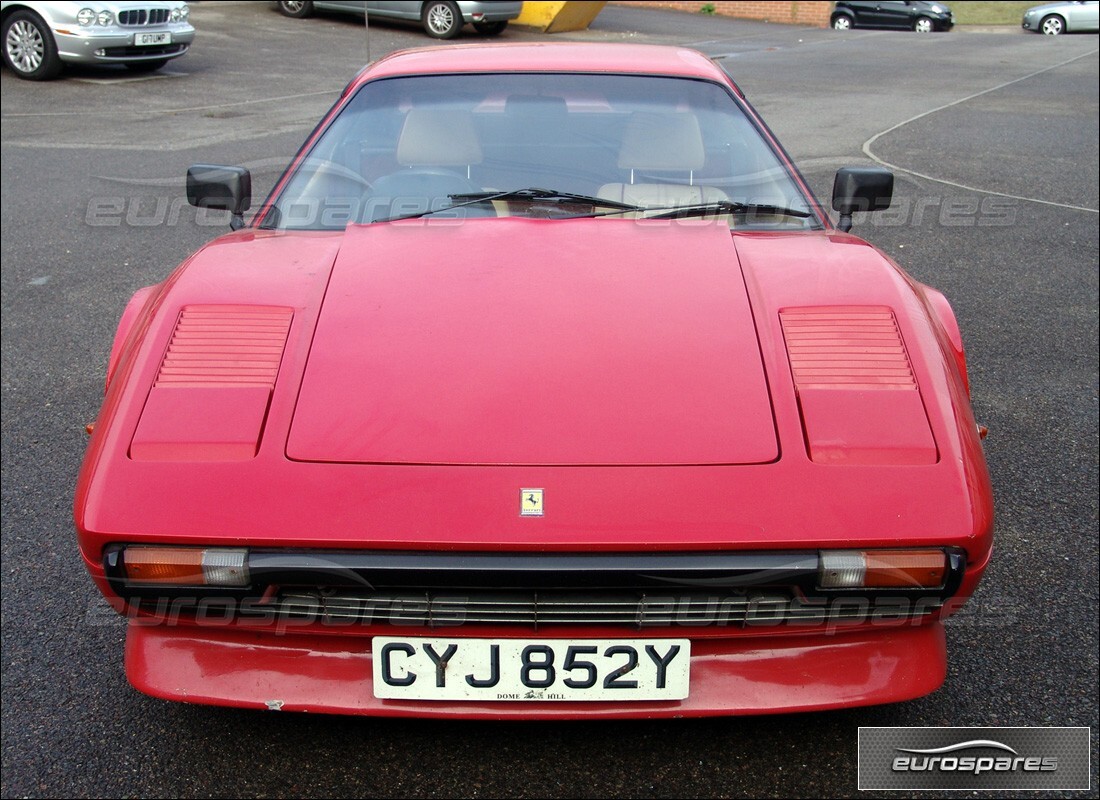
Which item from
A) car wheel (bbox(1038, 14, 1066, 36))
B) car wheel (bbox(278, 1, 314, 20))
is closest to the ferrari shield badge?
car wheel (bbox(278, 1, 314, 20))

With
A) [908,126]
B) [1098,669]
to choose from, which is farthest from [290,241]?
[908,126]

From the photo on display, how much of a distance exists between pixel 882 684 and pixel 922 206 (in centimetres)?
575

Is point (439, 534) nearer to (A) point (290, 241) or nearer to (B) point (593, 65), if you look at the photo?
(A) point (290, 241)

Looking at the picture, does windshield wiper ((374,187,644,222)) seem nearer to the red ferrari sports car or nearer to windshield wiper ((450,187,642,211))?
windshield wiper ((450,187,642,211))

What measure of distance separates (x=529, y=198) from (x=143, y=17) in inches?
416

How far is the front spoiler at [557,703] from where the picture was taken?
1.96m

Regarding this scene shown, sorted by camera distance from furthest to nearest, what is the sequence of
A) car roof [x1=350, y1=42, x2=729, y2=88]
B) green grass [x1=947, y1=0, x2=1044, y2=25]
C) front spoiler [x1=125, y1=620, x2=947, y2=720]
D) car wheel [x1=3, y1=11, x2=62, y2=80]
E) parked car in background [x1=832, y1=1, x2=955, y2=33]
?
green grass [x1=947, y1=0, x2=1044, y2=25] → parked car in background [x1=832, y1=1, x2=955, y2=33] → car wheel [x1=3, y1=11, x2=62, y2=80] → car roof [x1=350, y1=42, x2=729, y2=88] → front spoiler [x1=125, y1=620, x2=947, y2=720]

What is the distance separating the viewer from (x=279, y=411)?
6.80ft

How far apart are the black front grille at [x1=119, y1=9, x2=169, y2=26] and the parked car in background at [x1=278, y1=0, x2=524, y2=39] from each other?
425 centimetres

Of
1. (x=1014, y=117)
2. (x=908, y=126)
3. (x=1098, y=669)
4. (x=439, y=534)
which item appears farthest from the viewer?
(x=1014, y=117)

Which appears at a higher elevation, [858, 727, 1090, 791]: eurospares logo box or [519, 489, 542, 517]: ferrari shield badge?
[519, 489, 542, 517]: ferrari shield badge

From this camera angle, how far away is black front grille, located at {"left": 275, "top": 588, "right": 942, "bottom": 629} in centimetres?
191

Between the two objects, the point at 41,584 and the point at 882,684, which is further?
the point at 41,584

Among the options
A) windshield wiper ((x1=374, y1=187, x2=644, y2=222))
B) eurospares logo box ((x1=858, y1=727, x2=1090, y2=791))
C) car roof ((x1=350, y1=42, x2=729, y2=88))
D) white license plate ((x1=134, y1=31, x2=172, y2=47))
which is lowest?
eurospares logo box ((x1=858, y1=727, x2=1090, y2=791))
